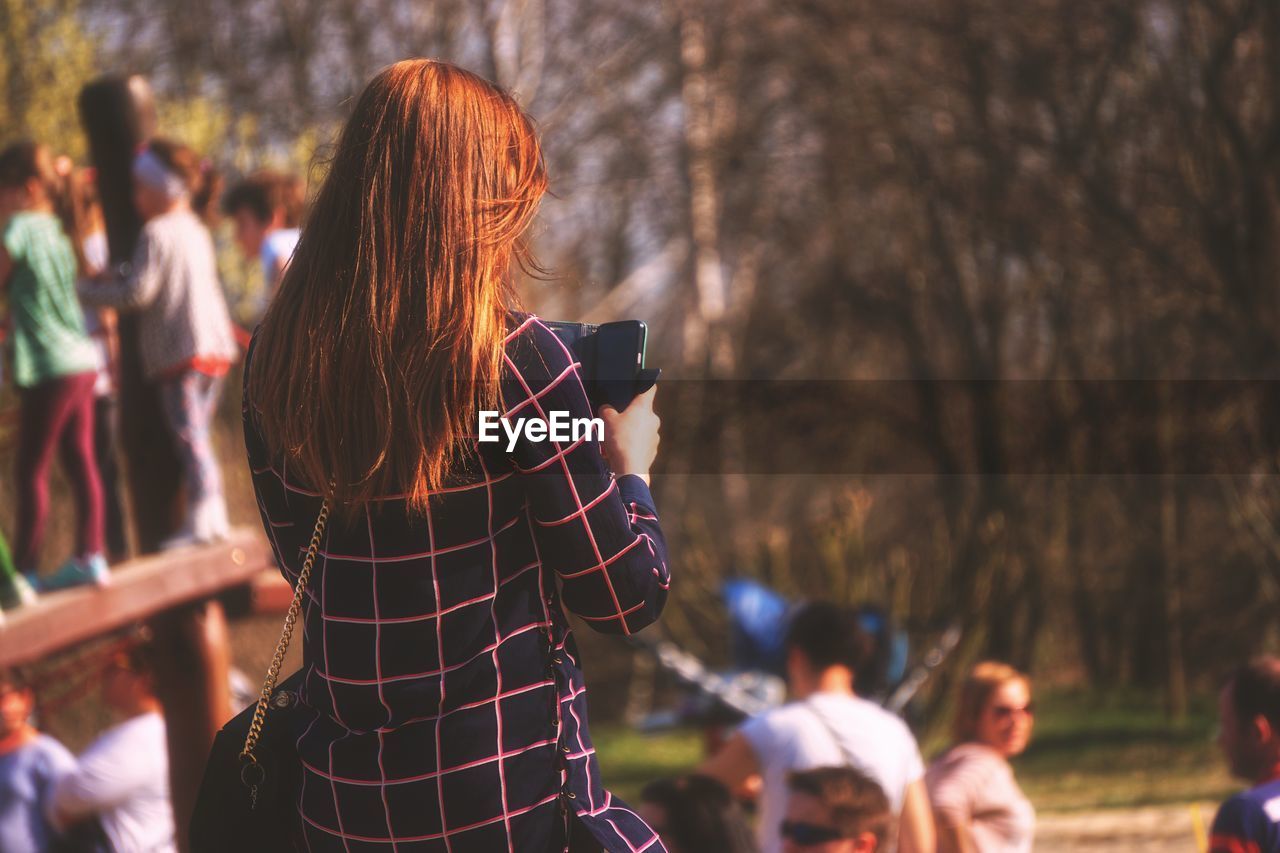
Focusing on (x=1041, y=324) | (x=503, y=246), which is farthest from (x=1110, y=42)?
(x=503, y=246)

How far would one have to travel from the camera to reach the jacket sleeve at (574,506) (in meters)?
1.66

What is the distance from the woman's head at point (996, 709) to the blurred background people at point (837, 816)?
47.1 inches

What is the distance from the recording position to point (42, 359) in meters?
5.82

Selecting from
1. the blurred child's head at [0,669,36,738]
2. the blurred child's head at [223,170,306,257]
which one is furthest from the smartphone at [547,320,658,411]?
the blurred child's head at [223,170,306,257]

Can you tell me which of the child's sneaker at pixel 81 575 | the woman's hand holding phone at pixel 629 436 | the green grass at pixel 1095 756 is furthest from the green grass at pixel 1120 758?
the woman's hand holding phone at pixel 629 436

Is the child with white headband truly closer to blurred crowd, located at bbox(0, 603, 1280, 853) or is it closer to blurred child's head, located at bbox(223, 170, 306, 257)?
blurred child's head, located at bbox(223, 170, 306, 257)

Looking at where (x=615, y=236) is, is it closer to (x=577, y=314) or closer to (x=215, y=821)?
(x=577, y=314)

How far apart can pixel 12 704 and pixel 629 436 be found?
3880 mm

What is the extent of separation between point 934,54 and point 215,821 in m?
15.2

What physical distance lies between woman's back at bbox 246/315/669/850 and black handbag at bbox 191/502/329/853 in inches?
2.6

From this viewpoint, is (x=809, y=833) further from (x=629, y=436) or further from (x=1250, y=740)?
(x=629, y=436)

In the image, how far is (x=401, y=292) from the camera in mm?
1677

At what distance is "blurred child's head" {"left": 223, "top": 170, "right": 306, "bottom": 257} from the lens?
599cm

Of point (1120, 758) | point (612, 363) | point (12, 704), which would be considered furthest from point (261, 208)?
point (1120, 758)
